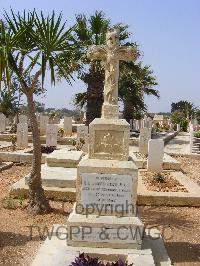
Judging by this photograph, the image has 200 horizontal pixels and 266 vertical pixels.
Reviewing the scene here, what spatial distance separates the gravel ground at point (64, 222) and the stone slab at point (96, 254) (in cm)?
38

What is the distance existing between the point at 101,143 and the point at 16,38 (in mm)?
2553

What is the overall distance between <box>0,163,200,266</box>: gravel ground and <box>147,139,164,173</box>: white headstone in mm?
3185

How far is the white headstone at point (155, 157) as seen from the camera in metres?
11.0

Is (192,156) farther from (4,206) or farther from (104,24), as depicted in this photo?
(4,206)

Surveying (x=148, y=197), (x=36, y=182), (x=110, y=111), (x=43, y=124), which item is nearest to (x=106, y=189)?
(x=110, y=111)

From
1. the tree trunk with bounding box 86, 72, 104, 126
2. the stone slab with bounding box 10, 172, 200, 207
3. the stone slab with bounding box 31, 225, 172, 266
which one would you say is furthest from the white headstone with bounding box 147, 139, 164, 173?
the tree trunk with bounding box 86, 72, 104, 126

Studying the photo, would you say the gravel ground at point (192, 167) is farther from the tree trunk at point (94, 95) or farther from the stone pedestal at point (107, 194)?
the tree trunk at point (94, 95)

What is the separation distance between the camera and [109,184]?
16.7 ft

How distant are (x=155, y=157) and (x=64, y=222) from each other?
16.8ft

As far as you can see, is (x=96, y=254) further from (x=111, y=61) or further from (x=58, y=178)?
Answer: (x=58, y=178)

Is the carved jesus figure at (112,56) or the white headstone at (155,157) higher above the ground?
the carved jesus figure at (112,56)

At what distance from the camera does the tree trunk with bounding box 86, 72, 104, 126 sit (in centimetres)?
2041

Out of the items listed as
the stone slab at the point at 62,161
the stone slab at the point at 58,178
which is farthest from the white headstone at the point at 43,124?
the stone slab at the point at 58,178

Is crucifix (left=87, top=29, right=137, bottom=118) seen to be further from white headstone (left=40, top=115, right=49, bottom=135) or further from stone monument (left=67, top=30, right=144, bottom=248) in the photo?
white headstone (left=40, top=115, right=49, bottom=135)
